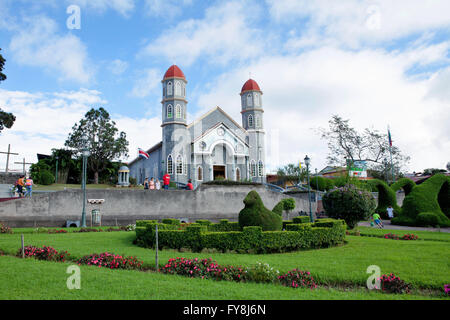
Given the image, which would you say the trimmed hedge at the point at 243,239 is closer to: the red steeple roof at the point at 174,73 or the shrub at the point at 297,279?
the shrub at the point at 297,279

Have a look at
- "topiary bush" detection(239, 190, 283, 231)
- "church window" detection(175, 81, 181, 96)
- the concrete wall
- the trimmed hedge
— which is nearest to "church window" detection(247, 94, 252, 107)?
"church window" detection(175, 81, 181, 96)

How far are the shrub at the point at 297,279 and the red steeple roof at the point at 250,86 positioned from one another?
34.3 meters

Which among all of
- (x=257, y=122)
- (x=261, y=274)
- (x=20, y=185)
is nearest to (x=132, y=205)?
(x=20, y=185)

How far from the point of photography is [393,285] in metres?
6.77

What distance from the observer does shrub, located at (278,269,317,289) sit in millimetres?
6898

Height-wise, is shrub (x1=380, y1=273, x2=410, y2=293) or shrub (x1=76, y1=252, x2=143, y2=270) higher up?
shrub (x1=76, y1=252, x2=143, y2=270)

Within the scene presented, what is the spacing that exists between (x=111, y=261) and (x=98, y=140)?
29.3 metres

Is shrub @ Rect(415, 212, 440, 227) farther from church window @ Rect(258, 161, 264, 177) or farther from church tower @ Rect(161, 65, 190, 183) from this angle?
church tower @ Rect(161, 65, 190, 183)

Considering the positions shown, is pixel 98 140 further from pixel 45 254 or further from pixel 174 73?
pixel 45 254

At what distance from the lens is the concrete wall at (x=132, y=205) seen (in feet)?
61.1

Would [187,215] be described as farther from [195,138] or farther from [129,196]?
[195,138]

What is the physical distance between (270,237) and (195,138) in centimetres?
2575

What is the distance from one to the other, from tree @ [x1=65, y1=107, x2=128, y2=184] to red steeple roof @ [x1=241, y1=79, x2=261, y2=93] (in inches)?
669

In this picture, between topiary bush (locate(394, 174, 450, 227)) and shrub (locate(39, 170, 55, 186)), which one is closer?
topiary bush (locate(394, 174, 450, 227))
